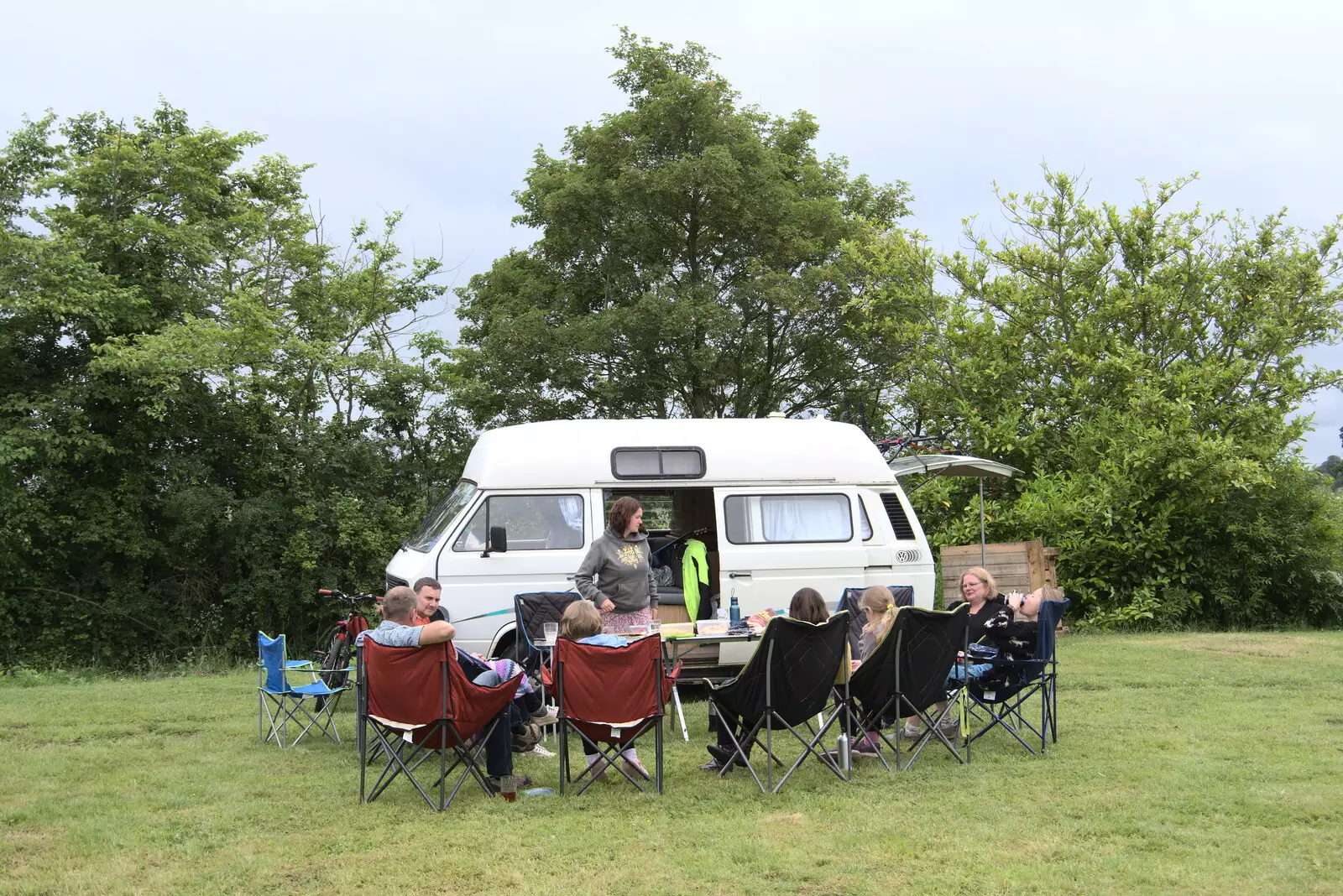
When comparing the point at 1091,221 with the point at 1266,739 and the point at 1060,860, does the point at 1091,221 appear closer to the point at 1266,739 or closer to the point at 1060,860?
the point at 1266,739

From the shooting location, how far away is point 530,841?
16.0ft

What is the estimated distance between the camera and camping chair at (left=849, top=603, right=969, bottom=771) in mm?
6086

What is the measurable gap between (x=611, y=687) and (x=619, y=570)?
1822mm

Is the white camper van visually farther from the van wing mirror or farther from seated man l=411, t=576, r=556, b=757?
seated man l=411, t=576, r=556, b=757

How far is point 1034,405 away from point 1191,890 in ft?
39.1

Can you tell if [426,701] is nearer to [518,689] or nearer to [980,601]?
[518,689]

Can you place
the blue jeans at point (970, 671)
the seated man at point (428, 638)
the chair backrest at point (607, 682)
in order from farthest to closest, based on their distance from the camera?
the blue jeans at point (970, 671) → the chair backrest at point (607, 682) → the seated man at point (428, 638)

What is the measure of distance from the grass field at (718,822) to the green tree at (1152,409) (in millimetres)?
6630

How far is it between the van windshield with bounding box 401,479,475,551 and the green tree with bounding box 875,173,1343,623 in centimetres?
804

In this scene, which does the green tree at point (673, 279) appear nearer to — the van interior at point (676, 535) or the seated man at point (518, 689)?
the van interior at point (676, 535)

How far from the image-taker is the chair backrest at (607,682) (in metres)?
5.64

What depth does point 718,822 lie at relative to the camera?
5148mm

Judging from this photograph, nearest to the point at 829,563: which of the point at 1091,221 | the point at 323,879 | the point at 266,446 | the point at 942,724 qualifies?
the point at 942,724

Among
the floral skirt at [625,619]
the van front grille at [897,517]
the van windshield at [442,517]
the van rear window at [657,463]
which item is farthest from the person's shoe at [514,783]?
the van front grille at [897,517]
